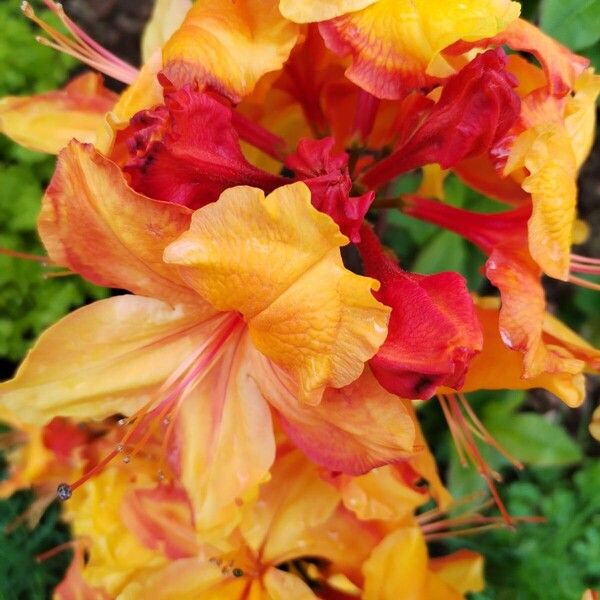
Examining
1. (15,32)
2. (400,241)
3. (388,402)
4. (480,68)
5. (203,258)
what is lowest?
(400,241)

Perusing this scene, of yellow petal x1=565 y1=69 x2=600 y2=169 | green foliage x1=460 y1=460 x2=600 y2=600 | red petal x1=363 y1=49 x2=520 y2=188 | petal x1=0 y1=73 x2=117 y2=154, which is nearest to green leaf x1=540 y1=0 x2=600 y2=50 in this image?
yellow petal x1=565 y1=69 x2=600 y2=169

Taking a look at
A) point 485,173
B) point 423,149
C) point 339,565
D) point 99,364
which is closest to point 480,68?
point 423,149

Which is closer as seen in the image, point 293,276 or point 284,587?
point 293,276

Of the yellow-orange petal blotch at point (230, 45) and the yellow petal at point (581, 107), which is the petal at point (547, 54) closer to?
the yellow petal at point (581, 107)

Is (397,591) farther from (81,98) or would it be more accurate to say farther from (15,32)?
(15,32)

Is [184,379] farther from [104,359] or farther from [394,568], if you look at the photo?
[394,568]

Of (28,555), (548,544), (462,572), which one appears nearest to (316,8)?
(462,572)
